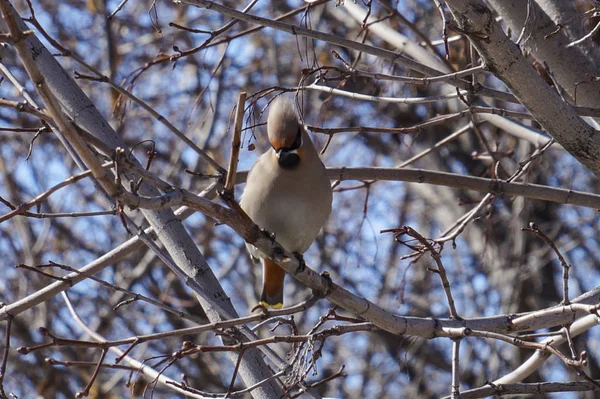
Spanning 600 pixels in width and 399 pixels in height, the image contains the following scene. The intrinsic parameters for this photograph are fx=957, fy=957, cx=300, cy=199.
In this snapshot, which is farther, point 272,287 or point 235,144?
point 272,287

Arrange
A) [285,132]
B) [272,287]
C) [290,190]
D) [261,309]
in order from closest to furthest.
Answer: [261,309]
[285,132]
[290,190]
[272,287]

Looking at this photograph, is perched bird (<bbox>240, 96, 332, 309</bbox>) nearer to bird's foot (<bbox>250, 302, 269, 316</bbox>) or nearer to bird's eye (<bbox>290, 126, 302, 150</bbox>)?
bird's eye (<bbox>290, 126, 302, 150</bbox>)

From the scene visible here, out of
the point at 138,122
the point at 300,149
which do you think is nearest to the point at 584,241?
the point at 138,122

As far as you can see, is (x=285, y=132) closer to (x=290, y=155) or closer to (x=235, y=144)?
(x=290, y=155)

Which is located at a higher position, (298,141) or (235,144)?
(298,141)

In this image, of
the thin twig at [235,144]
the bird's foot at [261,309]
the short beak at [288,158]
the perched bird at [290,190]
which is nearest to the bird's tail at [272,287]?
the perched bird at [290,190]

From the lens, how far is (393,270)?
28.7 ft

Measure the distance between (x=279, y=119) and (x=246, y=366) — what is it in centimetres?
84

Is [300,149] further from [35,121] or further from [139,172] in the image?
[35,121]

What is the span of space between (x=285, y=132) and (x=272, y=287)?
752mm

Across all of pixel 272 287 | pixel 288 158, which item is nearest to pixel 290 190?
pixel 288 158

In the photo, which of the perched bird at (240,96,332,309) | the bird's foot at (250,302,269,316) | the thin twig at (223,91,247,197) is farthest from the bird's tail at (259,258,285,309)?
the thin twig at (223,91,247,197)

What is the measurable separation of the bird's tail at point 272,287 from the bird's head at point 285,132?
1.63 ft

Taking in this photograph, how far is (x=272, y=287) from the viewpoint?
3811 mm
